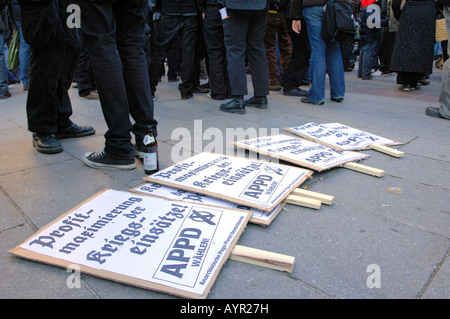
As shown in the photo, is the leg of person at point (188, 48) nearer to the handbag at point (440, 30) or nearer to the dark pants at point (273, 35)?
the dark pants at point (273, 35)

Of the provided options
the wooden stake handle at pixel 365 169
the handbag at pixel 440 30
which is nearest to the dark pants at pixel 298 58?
the handbag at pixel 440 30

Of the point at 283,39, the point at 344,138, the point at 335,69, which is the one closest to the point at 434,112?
the point at 335,69

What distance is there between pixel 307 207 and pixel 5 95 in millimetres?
4704

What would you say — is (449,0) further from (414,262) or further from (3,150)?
(3,150)

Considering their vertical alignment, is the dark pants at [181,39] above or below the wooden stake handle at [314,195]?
above

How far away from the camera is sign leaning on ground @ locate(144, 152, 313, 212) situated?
1812mm

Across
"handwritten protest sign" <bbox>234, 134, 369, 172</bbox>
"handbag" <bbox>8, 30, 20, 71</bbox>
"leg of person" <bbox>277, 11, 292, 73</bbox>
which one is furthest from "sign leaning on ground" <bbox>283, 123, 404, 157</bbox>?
"handbag" <bbox>8, 30, 20, 71</bbox>

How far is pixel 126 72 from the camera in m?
2.34

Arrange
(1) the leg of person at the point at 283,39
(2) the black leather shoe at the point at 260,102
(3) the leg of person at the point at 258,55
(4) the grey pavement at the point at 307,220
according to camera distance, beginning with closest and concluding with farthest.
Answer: (4) the grey pavement at the point at 307,220 → (3) the leg of person at the point at 258,55 → (2) the black leather shoe at the point at 260,102 → (1) the leg of person at the point at 283,39

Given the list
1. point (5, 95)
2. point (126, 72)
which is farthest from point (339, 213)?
point (5, 95)

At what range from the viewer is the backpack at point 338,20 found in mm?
4168

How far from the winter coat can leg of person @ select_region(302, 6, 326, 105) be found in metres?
1.89

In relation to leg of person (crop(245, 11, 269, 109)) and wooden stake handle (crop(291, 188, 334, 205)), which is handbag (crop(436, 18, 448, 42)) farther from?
wooden stake handle (crop(291, 188, 334, 205))

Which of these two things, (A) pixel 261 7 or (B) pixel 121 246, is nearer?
(B) pixel 121 246
